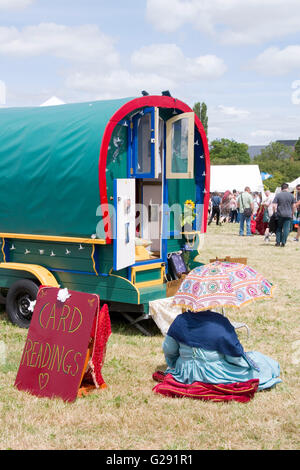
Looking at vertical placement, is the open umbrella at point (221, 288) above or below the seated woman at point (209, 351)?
above

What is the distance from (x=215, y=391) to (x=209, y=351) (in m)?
0.36

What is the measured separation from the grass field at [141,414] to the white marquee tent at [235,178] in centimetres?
2488

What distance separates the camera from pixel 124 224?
6555 millimetres

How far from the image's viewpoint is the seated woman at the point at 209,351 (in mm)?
4766

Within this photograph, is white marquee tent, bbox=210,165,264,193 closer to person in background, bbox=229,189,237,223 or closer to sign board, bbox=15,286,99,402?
person in background, bbox=229,189,237,223

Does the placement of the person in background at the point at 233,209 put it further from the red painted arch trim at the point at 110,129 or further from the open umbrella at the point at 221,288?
the open umbrella at the point at 221,288

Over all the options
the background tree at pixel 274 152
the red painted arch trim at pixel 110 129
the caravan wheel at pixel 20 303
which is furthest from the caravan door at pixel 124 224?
the background tree at pixel 274 152

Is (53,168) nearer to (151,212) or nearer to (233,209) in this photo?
(151,212)

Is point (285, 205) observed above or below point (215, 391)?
above

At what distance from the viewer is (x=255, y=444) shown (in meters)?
3.98

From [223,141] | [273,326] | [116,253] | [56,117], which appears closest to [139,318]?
[116,253]

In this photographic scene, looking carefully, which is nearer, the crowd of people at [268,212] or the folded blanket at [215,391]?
the folded blanket at [215,391]

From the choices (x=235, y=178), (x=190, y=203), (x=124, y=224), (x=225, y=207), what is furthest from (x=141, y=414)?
(x=235, y=178)

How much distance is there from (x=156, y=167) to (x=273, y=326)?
273cm
